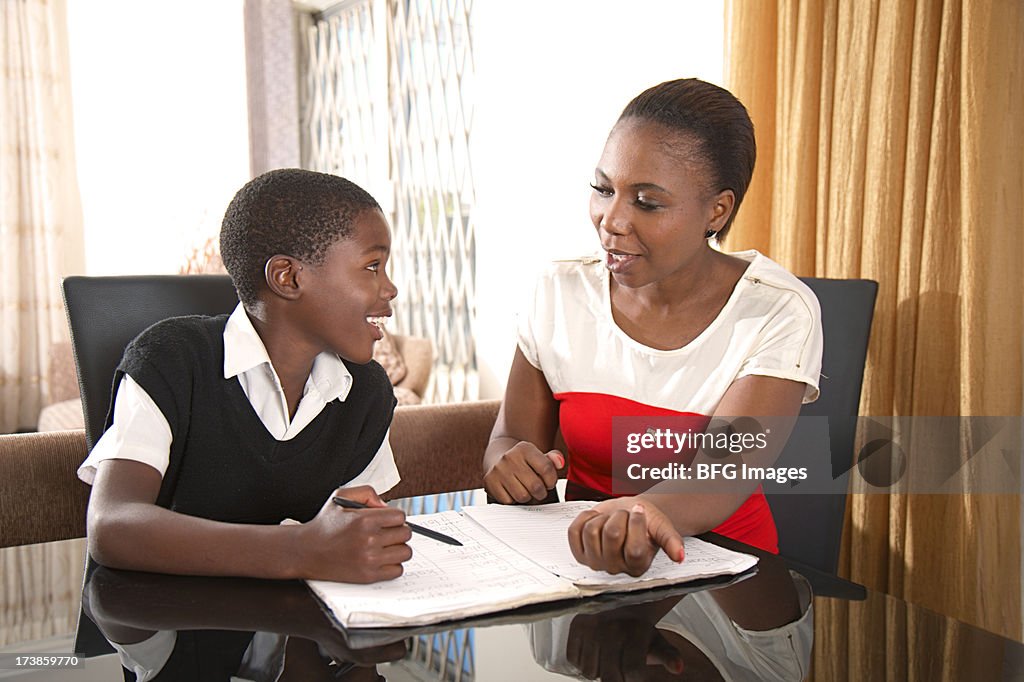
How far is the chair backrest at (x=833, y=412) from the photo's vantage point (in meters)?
1.39

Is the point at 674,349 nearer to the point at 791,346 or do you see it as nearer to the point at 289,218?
the point at 791,346

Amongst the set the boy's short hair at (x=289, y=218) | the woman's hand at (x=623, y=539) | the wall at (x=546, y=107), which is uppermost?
the wall at (x=546, y=107)

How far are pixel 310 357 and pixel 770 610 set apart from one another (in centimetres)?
62

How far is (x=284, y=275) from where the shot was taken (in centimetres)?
103

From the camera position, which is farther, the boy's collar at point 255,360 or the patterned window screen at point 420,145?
the patterned window screen at point 420,145

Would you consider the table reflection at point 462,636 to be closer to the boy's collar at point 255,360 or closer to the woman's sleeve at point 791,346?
the boy's collar at point 255,360

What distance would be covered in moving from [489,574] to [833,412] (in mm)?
861

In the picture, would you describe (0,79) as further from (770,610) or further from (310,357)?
(770,610)

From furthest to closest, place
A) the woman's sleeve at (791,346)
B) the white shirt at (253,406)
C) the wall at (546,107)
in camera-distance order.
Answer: the wall at (546,107) < the woman's sleeve at (791,346) < the white shirt at (253,406)

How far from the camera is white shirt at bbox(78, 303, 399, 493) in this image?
0.91 metres

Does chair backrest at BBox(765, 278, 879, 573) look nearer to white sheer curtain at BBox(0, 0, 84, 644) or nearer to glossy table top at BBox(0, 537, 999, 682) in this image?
glossy table top at BBox(0, 537, 999, 682)

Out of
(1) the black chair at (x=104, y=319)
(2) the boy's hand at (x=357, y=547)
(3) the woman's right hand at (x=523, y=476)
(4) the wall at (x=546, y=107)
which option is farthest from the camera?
(4) the wall at (x=546, y=107)

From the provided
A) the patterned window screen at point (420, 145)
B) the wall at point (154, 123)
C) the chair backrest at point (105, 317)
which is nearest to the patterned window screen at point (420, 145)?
the patterned window screen at point (420, 145)

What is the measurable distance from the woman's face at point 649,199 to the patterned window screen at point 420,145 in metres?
2.87
